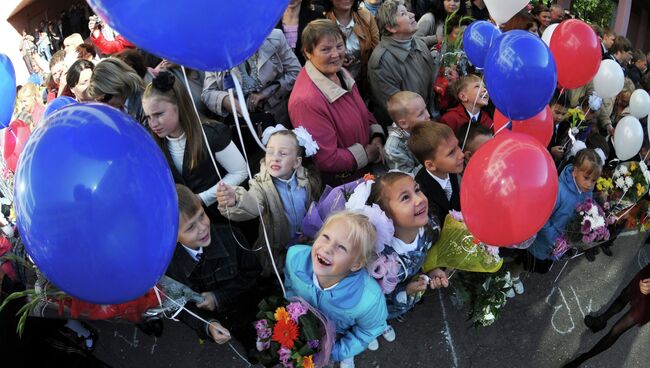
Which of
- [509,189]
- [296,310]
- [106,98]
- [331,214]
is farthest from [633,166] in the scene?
[106,98]

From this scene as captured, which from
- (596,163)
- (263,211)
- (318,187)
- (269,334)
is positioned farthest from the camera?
(596,163)

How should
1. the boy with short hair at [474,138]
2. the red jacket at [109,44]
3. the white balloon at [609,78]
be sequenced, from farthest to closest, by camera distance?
1. the red jacket at [109,44]
2. the white balloon at [609,78]
3. the boy with short hair at [474,138]

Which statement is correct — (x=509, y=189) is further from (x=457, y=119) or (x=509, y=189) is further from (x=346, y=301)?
(x=457, y=119)

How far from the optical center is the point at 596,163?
3.09 metres

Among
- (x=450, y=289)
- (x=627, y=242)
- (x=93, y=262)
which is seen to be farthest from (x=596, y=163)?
(x=93, y=262)

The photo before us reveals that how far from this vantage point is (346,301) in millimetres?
2303

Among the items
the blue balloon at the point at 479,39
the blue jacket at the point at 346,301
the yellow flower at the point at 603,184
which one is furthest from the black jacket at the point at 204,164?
the yellow flower at the point at 603,184

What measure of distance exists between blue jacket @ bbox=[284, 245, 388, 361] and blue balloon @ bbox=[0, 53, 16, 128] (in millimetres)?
1948

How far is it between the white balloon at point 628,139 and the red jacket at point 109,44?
423 centimetres

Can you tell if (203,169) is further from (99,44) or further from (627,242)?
(627,242)

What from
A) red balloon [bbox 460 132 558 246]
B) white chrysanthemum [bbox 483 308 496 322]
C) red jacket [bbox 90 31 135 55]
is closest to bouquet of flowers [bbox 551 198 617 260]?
white chrysanthemum [bbox 483 308 496 322]

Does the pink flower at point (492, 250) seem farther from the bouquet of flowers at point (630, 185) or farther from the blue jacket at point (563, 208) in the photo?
the bouquet of flowers at point (630, 185)

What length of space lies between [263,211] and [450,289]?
66.5 inches

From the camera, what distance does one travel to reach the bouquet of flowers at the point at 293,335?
85.7 inches
